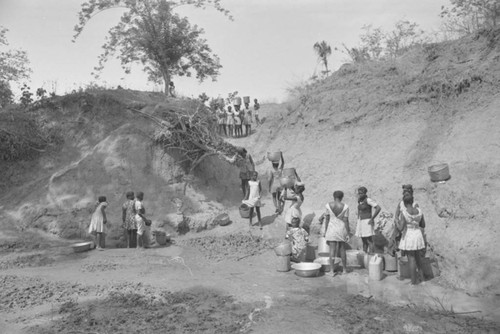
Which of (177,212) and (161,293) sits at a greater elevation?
(177,212)

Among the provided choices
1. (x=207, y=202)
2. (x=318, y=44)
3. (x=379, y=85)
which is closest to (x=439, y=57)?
(x=379, y=85)

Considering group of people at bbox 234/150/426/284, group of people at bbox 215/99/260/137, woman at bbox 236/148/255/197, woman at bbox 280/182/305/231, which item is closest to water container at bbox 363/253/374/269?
group of people at bbox 234/150/426/284

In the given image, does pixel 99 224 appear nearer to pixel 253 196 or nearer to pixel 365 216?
pixel 253 196

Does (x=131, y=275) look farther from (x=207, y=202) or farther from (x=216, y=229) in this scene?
(x=207, y=202)

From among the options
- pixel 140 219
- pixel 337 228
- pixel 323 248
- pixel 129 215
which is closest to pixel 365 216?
pixel 337 228

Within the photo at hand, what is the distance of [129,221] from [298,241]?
12.5ft

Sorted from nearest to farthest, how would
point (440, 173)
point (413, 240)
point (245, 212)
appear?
point (413, 240) → point (440, 173) → point (245, 212)

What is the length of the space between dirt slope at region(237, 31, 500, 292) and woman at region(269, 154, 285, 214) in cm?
62

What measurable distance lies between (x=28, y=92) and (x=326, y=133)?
31.3 feet

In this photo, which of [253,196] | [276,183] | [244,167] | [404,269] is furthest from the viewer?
[276,183]

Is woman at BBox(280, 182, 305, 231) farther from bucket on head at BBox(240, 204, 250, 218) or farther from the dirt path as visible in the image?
the dirt path

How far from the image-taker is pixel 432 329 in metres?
5.30

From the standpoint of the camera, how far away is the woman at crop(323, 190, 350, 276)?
24.7ft

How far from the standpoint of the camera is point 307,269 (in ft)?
24.5
